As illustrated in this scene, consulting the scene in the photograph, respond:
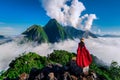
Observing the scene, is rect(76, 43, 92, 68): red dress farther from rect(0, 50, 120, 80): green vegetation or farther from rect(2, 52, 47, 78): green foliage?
rect(0, 50, 120, 80): green vegetation

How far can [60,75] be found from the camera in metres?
53.0

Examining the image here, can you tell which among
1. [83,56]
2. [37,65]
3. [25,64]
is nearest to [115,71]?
[37,65]

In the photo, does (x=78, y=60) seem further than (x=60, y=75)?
No

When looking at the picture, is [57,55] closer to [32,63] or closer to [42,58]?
[42,58]

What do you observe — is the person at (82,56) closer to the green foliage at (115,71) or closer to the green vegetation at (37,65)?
the green vegetation at (37,65)

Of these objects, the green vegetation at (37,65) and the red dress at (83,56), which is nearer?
the red dress at (83,56)

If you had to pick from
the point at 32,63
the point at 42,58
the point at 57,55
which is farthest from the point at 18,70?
the point at 57,55

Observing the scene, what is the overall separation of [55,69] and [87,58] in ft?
47.7

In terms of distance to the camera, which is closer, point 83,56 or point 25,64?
point 83,56

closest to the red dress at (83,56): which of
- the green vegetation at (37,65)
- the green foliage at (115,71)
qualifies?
the green vegetation at (37,65)

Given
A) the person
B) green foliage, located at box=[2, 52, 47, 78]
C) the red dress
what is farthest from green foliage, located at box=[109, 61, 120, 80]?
the red dress

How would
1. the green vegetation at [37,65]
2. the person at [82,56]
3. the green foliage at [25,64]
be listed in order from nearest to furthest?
the person at [82,56] → the green foliage at [25,64] → the green vegetation at [37,65]

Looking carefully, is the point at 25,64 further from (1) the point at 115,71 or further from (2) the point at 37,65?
(1) the point at 115,71

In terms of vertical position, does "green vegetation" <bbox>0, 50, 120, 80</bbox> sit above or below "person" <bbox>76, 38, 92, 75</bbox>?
below
